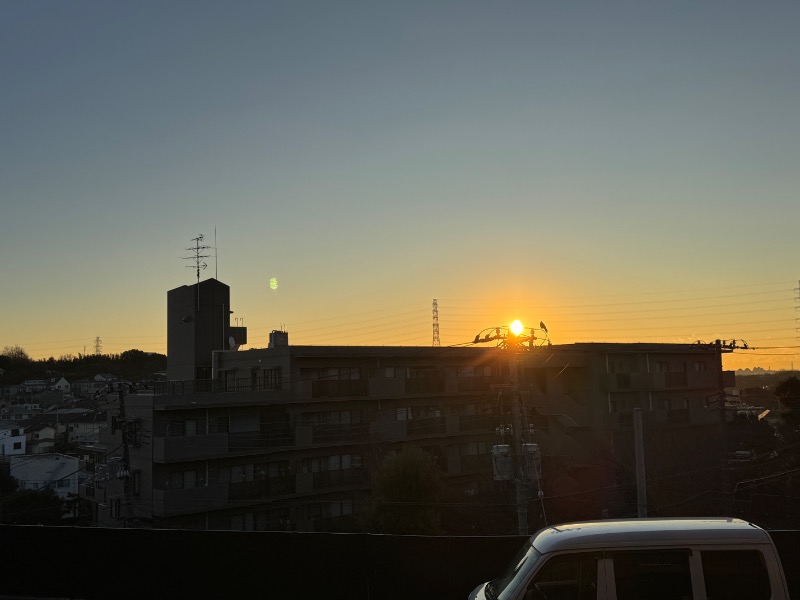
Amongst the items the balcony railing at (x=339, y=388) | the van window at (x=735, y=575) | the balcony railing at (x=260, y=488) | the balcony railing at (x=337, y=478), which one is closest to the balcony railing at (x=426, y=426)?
the balcony railing at (x=339, y=388)

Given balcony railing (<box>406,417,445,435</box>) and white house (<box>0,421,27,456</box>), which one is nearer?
balcony railing (<box>406,417,445,435</box>)

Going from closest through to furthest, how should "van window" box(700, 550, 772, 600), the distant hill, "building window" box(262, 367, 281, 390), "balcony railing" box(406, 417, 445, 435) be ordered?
"van window" box(700, 550, 772, 600)
"building window" box(262, 367, 281, 390)
"balcony railing" box(406, 417, 445, 435)
the distant hill

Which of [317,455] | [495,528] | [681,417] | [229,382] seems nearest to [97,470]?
[229,382]

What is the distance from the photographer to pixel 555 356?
39625 millimetres

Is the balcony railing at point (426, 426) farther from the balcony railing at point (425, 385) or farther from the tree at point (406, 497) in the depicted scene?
the tree at point (406, 497)

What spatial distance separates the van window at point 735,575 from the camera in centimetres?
582

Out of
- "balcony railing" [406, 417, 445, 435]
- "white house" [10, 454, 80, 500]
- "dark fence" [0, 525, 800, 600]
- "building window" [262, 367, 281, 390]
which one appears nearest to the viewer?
"dark fence" [0, 525, 800, 600]

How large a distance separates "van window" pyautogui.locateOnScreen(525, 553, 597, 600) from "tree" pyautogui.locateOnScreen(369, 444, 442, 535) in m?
19.2

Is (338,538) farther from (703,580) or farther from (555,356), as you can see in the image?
(555,356)

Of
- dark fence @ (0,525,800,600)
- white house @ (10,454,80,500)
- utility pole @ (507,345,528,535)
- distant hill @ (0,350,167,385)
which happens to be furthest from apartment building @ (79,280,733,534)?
distant hill @ (0,350,167,385)

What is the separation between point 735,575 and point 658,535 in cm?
71

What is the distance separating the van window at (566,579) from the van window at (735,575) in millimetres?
987

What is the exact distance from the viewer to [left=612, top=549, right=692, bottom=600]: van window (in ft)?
19.2

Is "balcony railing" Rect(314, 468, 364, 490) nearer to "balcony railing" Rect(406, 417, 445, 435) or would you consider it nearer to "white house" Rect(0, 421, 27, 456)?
"balcony railing" Rect(406, 417, 445, 435)
